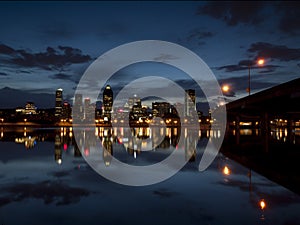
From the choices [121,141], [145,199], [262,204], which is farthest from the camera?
[121,141]

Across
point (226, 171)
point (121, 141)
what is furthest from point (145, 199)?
point (121, 141)

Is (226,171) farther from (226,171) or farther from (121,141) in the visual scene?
(121,141)

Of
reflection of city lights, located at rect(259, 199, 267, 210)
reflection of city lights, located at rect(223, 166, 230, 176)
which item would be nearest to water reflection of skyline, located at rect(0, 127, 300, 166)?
reflection of city lights, located at rect(223, 166, 230, 176)

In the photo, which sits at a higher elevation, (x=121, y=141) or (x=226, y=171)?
(x=121, y=141)

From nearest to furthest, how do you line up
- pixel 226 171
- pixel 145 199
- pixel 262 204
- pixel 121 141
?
pixel 262 204 < pixel 145 199 < pixel 226 171 < pixel 121 141

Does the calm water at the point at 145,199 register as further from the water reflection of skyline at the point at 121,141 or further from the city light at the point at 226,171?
the water reflection of skyline at the point at 121,141

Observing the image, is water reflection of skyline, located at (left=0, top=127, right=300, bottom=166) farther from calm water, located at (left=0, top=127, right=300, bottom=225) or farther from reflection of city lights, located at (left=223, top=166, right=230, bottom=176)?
calm water, located at (left=0, top=127, right=300, bottom=225)

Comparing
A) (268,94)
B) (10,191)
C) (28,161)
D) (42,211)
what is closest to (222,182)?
(42,211)

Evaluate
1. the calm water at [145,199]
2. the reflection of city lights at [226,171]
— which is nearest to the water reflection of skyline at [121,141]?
the reflection of city lights at [226,171]

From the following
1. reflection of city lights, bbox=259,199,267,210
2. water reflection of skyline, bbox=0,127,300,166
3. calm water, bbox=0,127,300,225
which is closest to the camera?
calm water, bbox=0,127,300,225

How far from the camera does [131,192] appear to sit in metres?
12.7

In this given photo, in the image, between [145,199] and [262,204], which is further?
[145,199]

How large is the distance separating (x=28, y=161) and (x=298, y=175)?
17683 mm

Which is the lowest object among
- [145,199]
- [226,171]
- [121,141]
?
[145,199]
